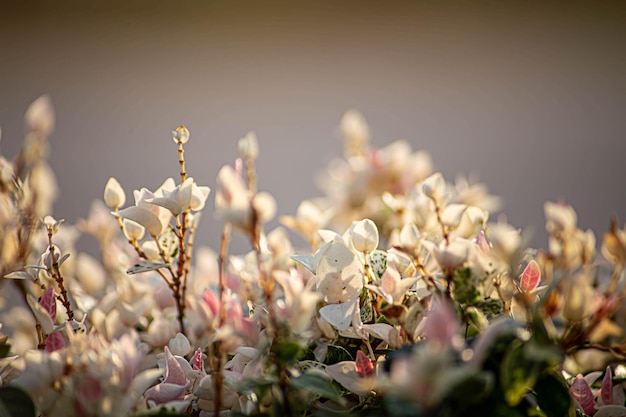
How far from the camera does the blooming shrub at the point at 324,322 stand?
A: 281mm

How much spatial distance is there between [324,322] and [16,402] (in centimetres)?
20

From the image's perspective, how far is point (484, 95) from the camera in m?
2.49

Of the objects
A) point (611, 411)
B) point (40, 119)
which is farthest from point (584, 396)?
point (40, 119)

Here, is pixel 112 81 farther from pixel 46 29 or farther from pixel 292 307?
pixel 292 307

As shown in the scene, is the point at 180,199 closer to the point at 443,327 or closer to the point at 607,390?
the point at 443,327

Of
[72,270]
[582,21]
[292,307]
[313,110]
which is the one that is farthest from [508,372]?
[582,21]

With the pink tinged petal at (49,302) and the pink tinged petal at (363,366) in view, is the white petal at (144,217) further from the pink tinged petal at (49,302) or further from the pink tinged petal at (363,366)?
the pink tinged petal at (363,366)

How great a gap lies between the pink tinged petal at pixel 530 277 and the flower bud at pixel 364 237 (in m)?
0.11

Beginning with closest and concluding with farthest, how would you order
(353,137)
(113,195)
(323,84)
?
(113,195) < (353,137) < (323,84)

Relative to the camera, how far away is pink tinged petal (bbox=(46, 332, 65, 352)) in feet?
1.18

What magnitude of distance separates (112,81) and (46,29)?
0.47 metres

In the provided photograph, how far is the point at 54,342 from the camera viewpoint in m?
0.36

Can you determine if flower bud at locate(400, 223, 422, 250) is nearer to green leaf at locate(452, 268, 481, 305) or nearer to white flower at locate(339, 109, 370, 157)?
green leaf at locate(452, 268, 481, 305)

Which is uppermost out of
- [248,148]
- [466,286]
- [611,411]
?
[248,148]
